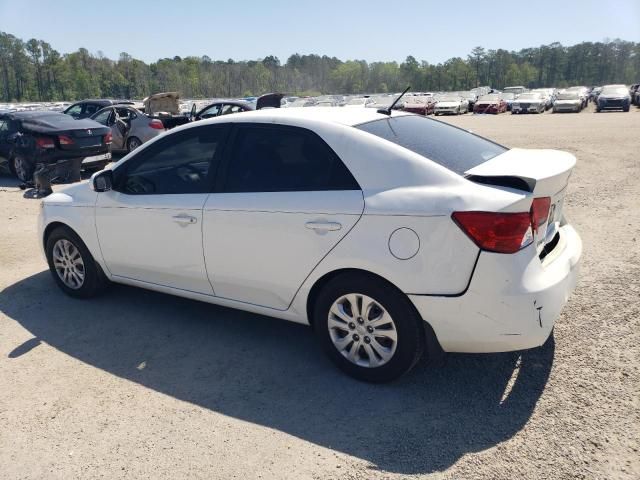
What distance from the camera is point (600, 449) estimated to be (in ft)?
8.82

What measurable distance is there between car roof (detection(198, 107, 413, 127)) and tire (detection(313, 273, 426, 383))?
107 centimetres

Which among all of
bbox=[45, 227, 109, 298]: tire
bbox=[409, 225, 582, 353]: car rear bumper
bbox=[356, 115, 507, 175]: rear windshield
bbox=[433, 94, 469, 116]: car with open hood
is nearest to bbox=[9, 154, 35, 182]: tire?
bbox=[45, 227, 109, 298]: tire

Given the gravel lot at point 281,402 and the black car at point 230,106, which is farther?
the black car at point 230,106

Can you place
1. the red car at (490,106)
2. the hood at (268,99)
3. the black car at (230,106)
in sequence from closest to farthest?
1. the black car at (230,106)
2. the hood at (268,99)
3. the red car at (490,106)

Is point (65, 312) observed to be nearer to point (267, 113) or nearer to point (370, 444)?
point (267, 113)

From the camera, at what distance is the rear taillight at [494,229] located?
2.81 m

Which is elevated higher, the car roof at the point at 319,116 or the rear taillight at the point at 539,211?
the car roof at the point at 319,116

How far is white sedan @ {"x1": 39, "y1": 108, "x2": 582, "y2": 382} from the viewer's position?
289cm

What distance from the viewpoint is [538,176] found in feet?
9.80

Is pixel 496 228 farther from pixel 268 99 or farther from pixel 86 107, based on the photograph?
pixel 86 107

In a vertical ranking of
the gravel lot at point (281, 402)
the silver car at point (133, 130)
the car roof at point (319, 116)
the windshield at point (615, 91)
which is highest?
the car roof at point (319, 116)

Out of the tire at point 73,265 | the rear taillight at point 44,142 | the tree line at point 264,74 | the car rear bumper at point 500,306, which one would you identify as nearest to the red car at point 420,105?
the rear taillight at point 44,142

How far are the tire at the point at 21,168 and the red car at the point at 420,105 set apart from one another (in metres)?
27.9

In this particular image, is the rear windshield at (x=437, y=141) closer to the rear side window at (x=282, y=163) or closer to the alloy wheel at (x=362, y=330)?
the rear side window at (x=282, y=163)
